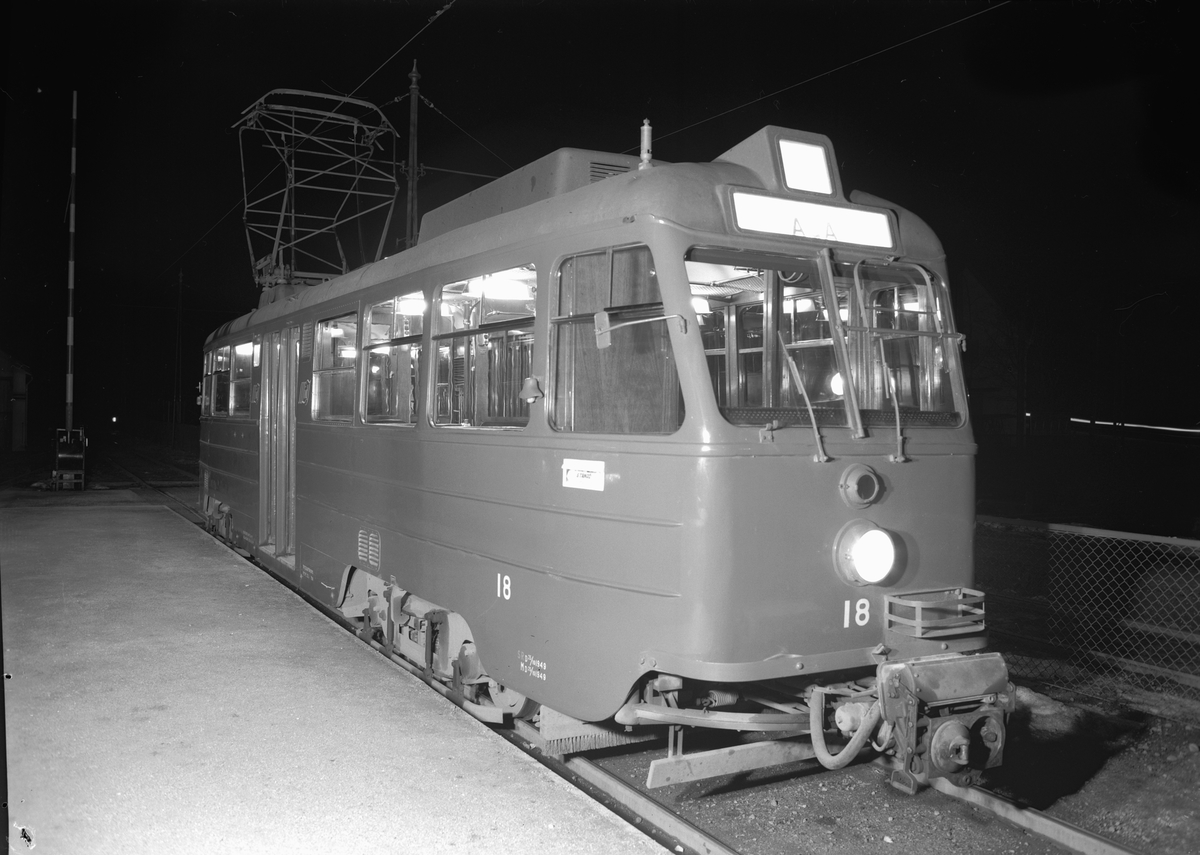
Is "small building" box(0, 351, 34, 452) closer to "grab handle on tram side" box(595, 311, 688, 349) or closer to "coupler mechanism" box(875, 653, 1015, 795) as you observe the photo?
"grab handle on tram side" box(595, 311, 688, 349)

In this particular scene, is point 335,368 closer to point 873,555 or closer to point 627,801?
point 627,801

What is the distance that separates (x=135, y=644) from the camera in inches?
277

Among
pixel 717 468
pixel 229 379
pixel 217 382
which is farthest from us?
pixel 217 382

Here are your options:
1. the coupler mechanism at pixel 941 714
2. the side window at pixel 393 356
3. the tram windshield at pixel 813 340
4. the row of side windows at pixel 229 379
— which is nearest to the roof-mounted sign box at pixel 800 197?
the tram windshield at pixel 813 340

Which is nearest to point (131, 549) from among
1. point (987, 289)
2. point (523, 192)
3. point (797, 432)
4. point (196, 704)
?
point (196, 704)

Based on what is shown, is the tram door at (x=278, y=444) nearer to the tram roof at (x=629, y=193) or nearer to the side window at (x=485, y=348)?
the tram roof at (x=629, y=193)

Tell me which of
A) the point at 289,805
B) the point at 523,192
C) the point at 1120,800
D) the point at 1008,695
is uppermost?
the point at 523,192

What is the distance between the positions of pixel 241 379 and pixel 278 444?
205 centimetres

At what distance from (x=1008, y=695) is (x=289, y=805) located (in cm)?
328

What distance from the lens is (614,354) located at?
15.5 ft

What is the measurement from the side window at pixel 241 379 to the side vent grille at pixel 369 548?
410 cm

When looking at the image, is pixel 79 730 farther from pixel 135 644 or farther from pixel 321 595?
pixel 321 595

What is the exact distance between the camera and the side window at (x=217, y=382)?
39.5ft

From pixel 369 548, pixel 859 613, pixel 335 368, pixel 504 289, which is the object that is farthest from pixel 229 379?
pixel 859 613
